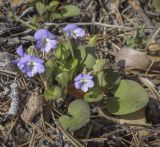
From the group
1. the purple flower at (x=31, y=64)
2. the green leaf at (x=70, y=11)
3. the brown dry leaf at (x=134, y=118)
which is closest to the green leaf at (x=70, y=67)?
the purple flower at (x=31, y=64)

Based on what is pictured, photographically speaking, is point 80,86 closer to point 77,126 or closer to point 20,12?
point 77,126

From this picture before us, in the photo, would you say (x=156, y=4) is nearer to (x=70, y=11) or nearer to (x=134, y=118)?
(x=70, y=11)

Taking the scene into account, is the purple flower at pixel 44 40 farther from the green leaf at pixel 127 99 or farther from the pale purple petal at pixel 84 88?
the green leaf at pixel 127 99

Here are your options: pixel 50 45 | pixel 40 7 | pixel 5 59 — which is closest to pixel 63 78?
pixel 50 45

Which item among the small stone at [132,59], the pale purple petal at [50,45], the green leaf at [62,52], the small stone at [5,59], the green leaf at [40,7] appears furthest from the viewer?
the green leaf at [40,7]

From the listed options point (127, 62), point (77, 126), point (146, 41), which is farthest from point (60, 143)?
point (146, 41)

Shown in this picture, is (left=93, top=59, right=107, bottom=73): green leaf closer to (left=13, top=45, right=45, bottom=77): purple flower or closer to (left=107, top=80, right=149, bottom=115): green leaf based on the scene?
(left=107, top=80, right=149, bottom=115): green leaf
